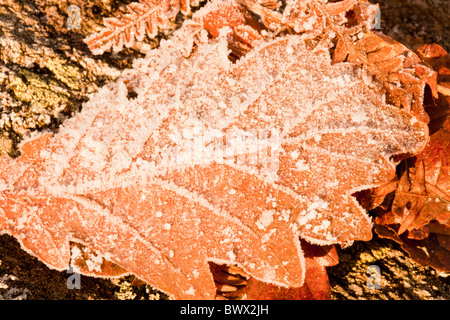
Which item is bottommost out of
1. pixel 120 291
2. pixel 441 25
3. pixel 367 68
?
pixel 120 291

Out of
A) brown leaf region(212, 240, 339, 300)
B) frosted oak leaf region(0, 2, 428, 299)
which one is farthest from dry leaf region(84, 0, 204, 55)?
brown leaf region(212, 240, 339, 300)

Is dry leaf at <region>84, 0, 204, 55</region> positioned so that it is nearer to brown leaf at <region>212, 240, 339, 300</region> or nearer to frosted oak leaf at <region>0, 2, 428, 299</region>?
frosted oak leaf at <region>0, 2, 428, 299</region>

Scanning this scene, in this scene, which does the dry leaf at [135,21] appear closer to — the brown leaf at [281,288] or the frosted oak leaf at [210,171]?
the frosted oak leaf at [210,171]

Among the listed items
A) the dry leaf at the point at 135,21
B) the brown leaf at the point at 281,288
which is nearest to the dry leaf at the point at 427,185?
the brown leaf at the point at 281,288

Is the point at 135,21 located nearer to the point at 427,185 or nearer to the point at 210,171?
the point at 210,171

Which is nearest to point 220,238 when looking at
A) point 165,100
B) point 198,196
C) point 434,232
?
point 198,196

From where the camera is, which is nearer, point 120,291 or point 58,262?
point 58,262

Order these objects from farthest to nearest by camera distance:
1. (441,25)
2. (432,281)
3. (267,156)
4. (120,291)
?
(441,25) < (432,281) < (120,291) < (267,156)

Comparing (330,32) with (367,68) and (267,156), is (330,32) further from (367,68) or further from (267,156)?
(267,156)

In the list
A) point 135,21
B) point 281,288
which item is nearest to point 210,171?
point 281,288
